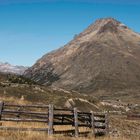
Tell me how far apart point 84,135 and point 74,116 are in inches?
72.9

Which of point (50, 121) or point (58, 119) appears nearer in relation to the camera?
point (50, 121)

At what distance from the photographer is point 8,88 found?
62031 millimetres

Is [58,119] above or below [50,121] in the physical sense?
above

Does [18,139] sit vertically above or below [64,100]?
below

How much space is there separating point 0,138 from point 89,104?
161ft

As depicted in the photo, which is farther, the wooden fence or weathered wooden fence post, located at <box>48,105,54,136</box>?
the wooden fence

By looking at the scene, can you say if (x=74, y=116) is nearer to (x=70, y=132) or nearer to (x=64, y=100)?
(x=70, y=132)

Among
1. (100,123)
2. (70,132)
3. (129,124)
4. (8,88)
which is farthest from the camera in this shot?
(8,88)

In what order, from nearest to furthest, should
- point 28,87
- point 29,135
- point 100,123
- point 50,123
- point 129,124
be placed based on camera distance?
point 29,135 → point 50,123 → point 100,123 → point 129,124 → point 28,87

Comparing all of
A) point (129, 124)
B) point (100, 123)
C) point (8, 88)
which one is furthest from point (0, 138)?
point (8, 88)

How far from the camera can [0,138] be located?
2166 centimetres

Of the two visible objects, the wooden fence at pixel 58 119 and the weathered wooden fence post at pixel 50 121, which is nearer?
the weathered wooden fence post at pixel 50 121

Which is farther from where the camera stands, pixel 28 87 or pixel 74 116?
pixel 28 87

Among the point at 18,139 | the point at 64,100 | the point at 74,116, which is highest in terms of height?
the point at 64,100
